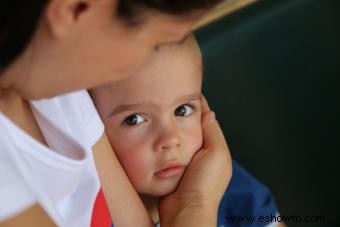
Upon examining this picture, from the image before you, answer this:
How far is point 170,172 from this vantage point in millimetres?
917

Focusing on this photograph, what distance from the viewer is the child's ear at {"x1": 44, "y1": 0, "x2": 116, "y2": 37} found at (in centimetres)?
49

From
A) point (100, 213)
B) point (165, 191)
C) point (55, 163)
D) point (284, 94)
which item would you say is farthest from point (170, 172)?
point (284, 94)

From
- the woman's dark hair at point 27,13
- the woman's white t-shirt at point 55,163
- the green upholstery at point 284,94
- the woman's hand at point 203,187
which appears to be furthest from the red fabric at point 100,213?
the green upholstery at point 284,94

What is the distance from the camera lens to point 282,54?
4.05ft

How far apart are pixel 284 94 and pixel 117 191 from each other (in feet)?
1.79

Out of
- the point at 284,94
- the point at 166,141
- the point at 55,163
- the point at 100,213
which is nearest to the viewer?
the point at 55,163

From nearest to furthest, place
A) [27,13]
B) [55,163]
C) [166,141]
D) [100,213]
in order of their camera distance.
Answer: [27,13] < [55,163] < [100,213] < [166,141]

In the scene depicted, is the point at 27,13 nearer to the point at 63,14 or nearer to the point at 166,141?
the point at 63,14

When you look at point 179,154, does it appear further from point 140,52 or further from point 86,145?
point 140,52

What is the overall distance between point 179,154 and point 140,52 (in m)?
0.37

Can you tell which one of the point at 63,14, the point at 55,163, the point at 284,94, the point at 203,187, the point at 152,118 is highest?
the point at 63,14

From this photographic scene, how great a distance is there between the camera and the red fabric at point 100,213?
760 millimetres

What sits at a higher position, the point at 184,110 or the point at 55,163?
the point at 55,163

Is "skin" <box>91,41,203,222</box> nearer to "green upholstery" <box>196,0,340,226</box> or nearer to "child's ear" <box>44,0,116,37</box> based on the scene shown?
"green upholstery" <box>196,0,340,226</box>
